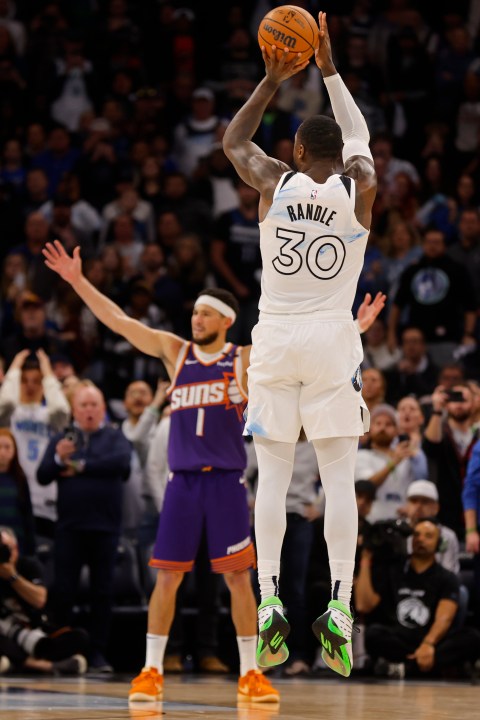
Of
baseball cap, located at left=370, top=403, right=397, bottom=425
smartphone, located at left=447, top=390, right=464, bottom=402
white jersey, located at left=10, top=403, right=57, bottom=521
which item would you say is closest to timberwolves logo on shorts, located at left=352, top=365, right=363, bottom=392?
baseball cap, located at left=370, top=403, right=397, bottom=425

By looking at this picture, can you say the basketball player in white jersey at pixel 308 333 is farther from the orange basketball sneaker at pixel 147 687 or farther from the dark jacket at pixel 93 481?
the dark jacket at pixel 93 481

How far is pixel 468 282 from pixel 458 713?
8.47 meters

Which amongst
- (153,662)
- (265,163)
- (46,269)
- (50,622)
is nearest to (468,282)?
(46,269)

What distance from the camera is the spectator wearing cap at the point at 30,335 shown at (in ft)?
49.2

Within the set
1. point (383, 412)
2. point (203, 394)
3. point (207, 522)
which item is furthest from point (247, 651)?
point (383, 412)

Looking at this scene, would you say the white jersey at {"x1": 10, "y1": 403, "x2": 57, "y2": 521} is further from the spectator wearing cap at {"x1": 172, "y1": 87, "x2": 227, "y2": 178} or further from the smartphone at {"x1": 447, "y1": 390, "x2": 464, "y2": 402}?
the spectator wearing cap at {"x1": 172, "y1": 87, "x2": 227, "y2": 178}

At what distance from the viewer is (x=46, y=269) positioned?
16.5 meters

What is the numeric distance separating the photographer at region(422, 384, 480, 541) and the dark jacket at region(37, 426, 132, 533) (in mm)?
2894

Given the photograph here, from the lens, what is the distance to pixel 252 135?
743cm

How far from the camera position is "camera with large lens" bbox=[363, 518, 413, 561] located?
11.8 m

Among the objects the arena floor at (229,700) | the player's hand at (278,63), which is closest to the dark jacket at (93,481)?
the arena floor at (229,700)

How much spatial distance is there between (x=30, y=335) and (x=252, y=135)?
7992 mm

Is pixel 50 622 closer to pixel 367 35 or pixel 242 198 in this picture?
pixel 242 198

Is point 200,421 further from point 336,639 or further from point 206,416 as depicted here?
point 336,639
